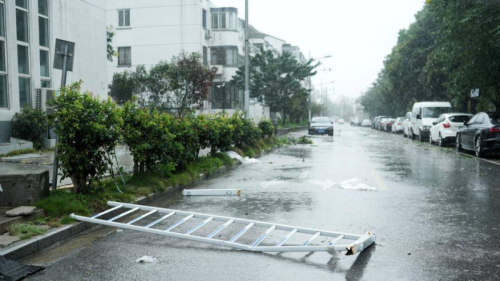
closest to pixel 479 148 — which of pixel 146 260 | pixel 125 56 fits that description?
pixel 146 260

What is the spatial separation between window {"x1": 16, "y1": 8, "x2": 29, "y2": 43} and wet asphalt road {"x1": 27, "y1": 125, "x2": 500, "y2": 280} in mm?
9685

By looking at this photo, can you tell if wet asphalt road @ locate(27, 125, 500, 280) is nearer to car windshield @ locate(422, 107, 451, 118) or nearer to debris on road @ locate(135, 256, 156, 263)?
debris on road @ locate(135, 256, 156, 263)

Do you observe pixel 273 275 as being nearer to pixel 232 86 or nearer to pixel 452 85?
pixel 452 85

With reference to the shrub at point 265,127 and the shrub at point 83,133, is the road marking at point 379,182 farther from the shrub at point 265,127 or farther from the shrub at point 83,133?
the shrub at point 265,127

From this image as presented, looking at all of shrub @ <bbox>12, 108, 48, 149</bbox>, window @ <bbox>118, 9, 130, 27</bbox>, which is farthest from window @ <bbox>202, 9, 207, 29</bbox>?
shrub @ <bbox>12, 108, 48, 149</bbox>

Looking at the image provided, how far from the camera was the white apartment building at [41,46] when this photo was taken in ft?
51.0

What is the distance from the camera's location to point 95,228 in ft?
21.7

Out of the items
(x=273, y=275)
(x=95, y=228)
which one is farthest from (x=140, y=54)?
(x=273, y=275)

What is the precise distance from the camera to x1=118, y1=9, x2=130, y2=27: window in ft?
136

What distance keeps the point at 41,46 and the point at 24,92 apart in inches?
74.2

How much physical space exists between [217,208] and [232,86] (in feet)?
121

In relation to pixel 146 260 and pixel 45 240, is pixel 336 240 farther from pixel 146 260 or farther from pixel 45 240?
pixel 45 240

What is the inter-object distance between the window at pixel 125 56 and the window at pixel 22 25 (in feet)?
82.9

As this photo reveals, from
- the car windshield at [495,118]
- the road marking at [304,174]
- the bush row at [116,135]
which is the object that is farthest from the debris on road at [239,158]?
the car windshield at [495,118]
